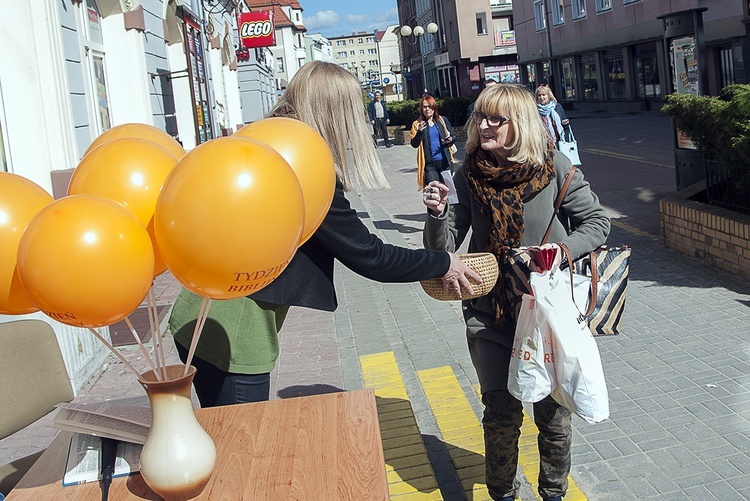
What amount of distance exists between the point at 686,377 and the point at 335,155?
3.11m

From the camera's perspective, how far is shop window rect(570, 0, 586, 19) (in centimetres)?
3772

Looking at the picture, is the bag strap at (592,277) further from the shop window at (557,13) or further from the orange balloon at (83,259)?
the shop window at (557,13)

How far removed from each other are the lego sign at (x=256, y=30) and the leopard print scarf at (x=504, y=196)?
2353 cm

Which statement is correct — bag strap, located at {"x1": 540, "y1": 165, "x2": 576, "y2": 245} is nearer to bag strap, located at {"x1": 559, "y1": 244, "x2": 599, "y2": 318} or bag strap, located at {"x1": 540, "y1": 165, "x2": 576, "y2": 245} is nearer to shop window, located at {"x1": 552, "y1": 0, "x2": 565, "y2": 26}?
bag strap, located at {"x1": 559, "y1": 244, "x2": 599, "y2": 318}

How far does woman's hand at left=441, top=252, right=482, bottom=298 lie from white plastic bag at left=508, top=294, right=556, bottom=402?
24cm

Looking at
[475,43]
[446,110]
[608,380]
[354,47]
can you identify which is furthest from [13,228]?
[354,47]

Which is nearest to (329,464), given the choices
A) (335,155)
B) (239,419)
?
(239,419)

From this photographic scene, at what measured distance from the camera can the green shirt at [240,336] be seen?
9.62ft

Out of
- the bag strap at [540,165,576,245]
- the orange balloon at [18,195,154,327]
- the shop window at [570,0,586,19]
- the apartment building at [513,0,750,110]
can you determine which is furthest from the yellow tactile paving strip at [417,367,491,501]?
the shop window at [570,0,586,19]

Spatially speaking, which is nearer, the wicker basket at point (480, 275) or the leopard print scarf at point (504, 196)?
the wicker basket at point (480, 275)

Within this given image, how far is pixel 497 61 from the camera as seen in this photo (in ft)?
177

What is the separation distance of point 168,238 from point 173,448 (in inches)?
23.3

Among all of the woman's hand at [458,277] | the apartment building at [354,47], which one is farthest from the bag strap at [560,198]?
the apartment building at [354,47]

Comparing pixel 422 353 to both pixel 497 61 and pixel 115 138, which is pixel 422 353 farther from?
pixel 497 61
